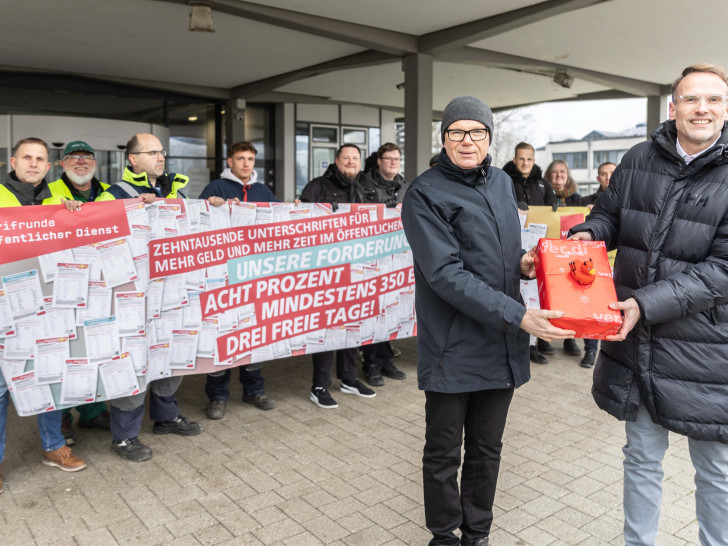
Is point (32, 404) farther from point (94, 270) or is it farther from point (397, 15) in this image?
point (397, 15)

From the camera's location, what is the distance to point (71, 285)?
12.8 ft

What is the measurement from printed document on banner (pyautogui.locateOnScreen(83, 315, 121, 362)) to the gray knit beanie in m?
2.59

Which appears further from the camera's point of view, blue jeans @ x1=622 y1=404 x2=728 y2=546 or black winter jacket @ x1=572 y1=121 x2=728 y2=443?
blue jeans @ x1=622 y1=404 x2=728 y2=546

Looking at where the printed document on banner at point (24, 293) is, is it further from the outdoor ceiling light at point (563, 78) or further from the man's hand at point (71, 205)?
the outdoor ceiling light at point (563, 78)

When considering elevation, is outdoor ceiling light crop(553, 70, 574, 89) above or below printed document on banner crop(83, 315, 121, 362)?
above

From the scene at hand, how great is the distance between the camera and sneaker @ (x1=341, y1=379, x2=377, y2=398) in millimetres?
5480

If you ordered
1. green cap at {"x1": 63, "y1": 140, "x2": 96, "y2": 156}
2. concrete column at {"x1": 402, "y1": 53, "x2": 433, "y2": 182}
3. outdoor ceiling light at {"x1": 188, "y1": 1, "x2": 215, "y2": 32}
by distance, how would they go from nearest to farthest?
green cap at {"x1": 63, "y1": 140, "x2": 96, "y2": 156} → outdoor ceiling light at {"x1": 188, "y1": 1, "x2": 215, "y2": 32} → concrete column at {"x1": 402, "y1": 53, "x2": 433, "y2": 182}

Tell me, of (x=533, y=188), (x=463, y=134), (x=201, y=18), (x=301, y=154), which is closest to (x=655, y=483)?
(x=463, y=134)

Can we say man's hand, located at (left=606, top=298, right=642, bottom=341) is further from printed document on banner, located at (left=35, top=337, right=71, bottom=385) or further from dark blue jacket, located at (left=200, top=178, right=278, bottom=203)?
dark blue jacket, located at (left=200, top=178, right=278, bottom=203)

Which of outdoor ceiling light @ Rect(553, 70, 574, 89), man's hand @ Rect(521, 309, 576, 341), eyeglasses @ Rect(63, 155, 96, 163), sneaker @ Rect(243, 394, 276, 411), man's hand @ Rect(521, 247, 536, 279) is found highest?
outdoor ceiling light @ Rect(553, 70, 574, 89)

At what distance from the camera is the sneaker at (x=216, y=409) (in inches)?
193

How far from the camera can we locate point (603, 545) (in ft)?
10.2

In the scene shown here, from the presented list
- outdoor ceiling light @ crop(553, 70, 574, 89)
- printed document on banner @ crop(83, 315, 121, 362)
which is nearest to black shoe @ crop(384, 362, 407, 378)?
printed document on banner @ crop(83, 315, 121, 362)

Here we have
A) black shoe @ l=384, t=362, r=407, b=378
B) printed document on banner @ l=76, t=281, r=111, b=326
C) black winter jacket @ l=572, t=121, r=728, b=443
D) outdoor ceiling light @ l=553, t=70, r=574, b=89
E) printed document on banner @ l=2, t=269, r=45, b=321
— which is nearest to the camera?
black winter jacket @ l=572, t=121, r=728, b=443
